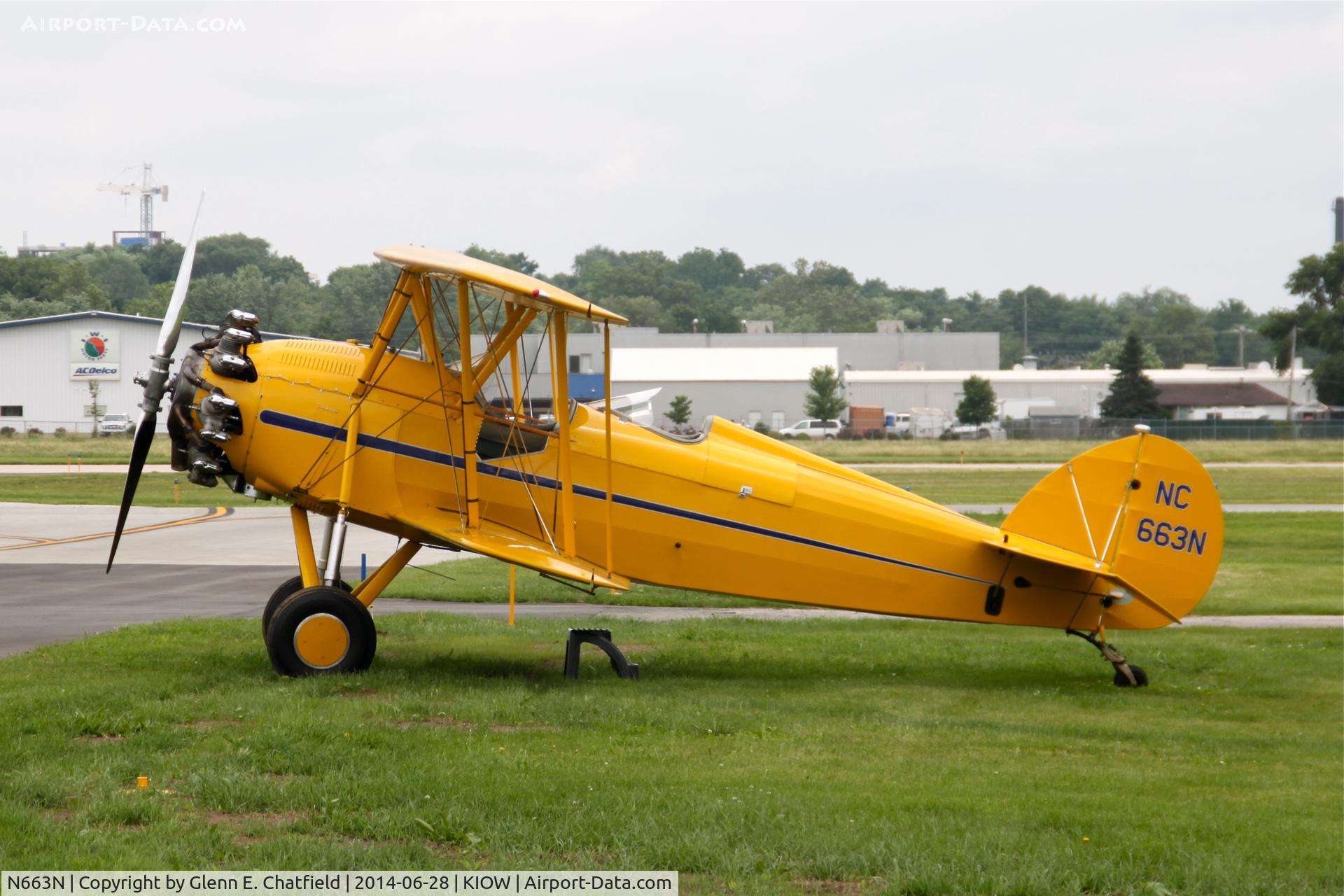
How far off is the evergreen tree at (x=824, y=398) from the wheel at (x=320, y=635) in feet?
253

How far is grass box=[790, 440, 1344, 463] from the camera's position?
61500 mm

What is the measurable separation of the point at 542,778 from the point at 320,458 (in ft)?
15.2

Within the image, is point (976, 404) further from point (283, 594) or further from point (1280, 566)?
point (283, 594)

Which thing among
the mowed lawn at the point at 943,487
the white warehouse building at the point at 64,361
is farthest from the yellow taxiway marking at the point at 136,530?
the white warehouse building at the point at 64,361

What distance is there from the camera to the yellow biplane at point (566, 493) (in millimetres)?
11055

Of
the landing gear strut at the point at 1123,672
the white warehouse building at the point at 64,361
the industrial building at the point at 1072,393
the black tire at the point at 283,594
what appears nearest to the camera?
the black tire at the point at 283,594

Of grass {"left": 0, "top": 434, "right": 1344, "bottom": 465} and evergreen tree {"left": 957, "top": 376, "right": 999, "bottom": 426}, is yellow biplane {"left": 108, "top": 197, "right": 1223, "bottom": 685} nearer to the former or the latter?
grass {"left": 0, "top": 434, "right": 1344, "bottom": 465}

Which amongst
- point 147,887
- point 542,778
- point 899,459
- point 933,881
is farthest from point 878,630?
point 899,459

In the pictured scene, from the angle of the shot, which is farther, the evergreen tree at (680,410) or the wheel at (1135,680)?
the evergreen tree at (680,410)

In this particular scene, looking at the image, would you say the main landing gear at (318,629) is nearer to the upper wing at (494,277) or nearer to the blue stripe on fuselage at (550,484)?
the blue stripe on fuselage at (550,484)

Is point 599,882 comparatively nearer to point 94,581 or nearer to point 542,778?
point 542,778

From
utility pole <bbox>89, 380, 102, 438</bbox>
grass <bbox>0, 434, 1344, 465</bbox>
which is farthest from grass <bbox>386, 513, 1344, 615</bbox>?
utility pole <bbox>89, 380, 102, 438</bbox>

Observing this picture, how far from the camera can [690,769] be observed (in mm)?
8250

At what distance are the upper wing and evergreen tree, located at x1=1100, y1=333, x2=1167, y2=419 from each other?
86.5 meters
